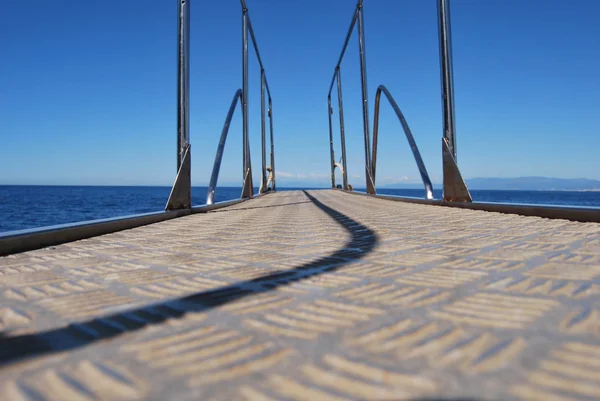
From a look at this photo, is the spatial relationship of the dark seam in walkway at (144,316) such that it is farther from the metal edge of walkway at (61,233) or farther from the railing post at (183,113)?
the railing post at (183,113)

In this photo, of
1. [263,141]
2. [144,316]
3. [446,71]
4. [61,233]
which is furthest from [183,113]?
[263,141]

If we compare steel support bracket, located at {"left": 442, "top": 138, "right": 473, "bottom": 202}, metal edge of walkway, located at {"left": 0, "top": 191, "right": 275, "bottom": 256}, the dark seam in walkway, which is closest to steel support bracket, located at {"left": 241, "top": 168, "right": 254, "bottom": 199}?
steel support bracket, located at {"left": 442, "top": 138, "right": 473, "bottom": 202}

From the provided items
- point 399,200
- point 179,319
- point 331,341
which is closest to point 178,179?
point 179,319

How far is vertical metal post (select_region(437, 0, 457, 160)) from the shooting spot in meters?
5.71

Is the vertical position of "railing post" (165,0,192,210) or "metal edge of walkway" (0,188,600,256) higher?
"railing post" (165,0,192,210)

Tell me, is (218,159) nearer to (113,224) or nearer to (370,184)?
(113,224)

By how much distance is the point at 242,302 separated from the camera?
1313mm

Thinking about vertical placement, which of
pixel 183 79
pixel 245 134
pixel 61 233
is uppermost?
pixel 245 134

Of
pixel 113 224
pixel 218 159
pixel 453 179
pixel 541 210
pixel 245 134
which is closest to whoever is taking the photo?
pixel 113 224

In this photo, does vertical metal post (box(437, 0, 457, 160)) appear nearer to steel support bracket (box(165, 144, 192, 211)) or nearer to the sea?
the sea

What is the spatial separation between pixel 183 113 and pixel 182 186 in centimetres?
106

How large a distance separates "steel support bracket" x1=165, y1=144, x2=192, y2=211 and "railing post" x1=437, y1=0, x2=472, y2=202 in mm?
3851

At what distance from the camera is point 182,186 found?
203 inches

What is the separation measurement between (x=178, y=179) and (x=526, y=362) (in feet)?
15.8
